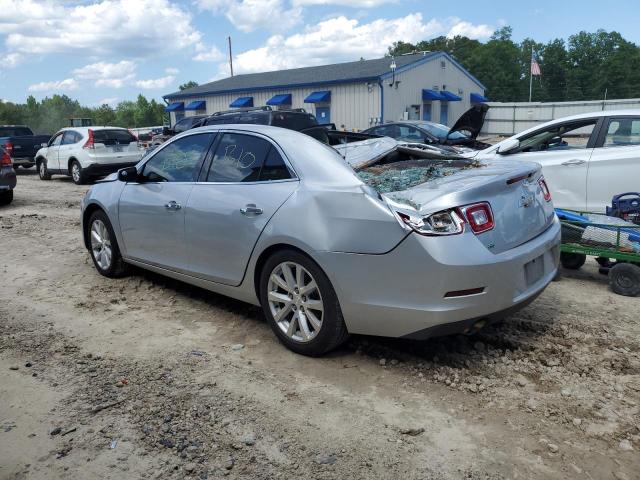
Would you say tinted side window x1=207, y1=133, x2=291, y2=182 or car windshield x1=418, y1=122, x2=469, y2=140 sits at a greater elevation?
car windshield x1=418, y1=122, x2=469, y2=140

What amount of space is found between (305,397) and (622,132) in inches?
205

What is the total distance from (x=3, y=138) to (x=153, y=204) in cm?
1808

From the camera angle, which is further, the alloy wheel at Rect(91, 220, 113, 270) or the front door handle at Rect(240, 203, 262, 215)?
the alloy wheel at Rect(91, 220, 113, 270)

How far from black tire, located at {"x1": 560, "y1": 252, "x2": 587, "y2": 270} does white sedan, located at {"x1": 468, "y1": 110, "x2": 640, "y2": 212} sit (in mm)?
779

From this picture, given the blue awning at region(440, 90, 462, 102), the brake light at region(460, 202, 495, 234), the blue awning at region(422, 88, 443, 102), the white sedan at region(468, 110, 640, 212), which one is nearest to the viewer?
the brake light at region(460, 202, 495, 234)

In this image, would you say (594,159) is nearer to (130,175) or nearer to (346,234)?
(346,234)

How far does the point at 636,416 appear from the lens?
123 inches

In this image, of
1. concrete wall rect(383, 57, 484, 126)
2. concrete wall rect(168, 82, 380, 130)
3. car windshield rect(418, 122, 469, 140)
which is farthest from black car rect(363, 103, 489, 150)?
concrete wall rect(383, 57, 484, 126)

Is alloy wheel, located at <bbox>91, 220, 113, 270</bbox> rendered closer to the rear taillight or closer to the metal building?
the rear taillight

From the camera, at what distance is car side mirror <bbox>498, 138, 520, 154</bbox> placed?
7039 millimetres

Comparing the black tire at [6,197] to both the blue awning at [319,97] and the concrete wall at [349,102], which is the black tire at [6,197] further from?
the blue awning at [319,97]

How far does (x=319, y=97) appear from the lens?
3091cm

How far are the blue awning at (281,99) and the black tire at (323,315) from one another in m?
30.1

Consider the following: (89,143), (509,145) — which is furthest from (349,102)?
(509,145)
